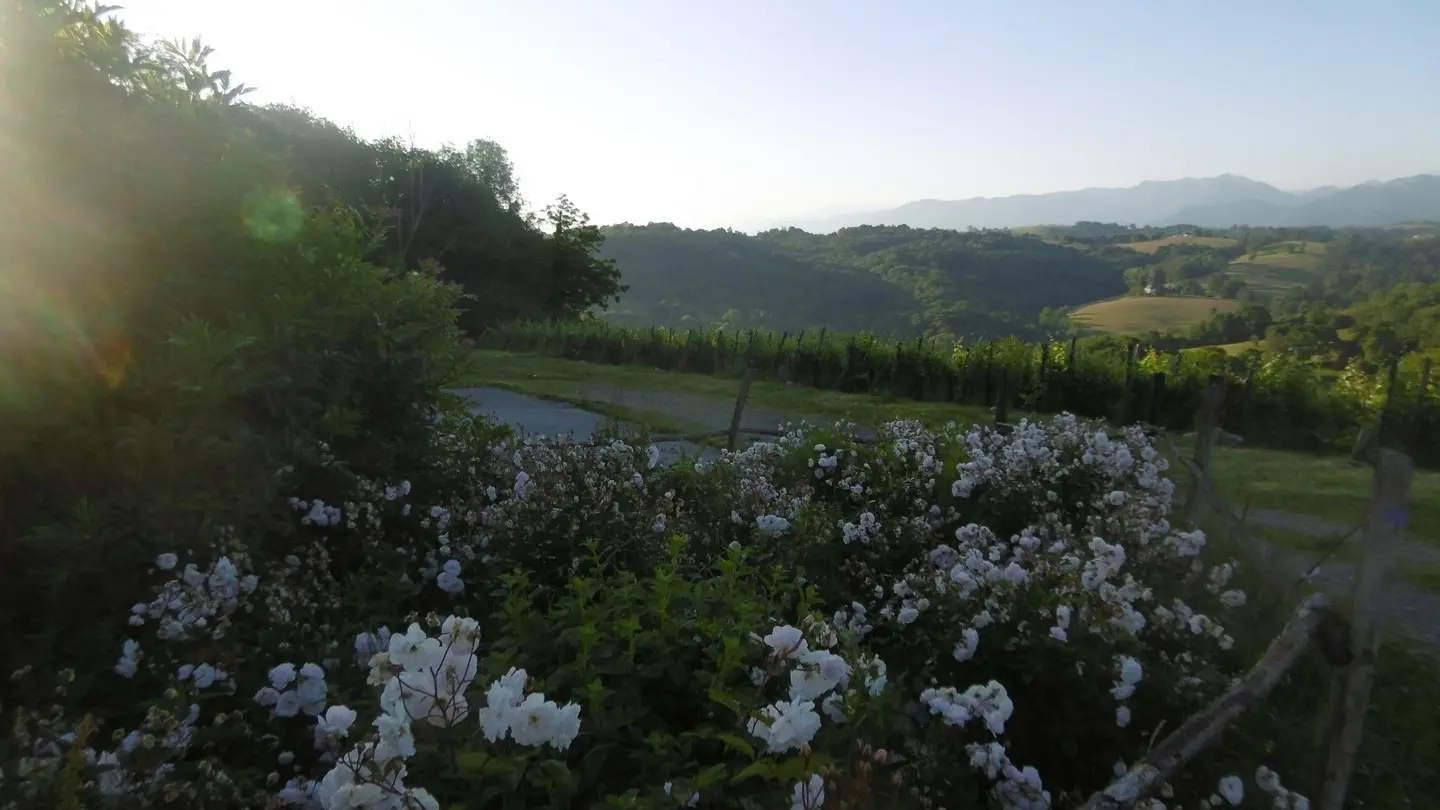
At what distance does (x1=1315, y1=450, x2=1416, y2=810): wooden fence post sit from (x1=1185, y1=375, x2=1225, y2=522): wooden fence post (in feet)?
7.66

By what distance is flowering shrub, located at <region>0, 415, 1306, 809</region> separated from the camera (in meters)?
2.06

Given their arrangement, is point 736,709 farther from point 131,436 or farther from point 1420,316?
point 1420,316

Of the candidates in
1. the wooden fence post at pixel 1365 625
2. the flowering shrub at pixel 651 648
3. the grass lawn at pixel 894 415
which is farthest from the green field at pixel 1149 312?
the wooden fence post at pixel 1365 625

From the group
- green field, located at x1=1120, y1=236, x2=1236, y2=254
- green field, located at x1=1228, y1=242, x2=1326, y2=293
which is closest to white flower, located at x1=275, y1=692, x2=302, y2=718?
green field, located at x1=1228, y1=242, x2=1326, y2=293

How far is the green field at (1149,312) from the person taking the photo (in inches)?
2054

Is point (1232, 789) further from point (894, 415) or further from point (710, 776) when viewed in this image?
point (894, 415)

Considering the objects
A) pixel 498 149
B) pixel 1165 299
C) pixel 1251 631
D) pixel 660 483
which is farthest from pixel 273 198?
pixel 1165 299

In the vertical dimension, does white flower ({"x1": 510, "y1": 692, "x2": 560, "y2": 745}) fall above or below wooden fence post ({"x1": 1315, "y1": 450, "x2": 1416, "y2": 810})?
above

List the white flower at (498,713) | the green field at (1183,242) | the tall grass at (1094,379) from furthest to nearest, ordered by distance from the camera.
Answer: the green field at (1183,242), the tall grass at (1094,379), the white flower at (498,713)

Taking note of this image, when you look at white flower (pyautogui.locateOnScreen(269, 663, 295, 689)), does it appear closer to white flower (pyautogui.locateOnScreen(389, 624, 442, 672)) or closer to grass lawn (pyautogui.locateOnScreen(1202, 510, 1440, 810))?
white flower (pyautogui.locateOnScreen(389, 624, 442, 672))

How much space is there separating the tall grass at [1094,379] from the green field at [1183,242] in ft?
247

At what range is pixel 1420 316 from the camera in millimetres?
32219

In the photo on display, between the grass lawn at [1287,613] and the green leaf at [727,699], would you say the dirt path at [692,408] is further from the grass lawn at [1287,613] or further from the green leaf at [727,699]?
the green leaf at [727,699]

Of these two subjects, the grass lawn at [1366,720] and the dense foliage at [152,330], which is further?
the dense foliage at [152,330]
